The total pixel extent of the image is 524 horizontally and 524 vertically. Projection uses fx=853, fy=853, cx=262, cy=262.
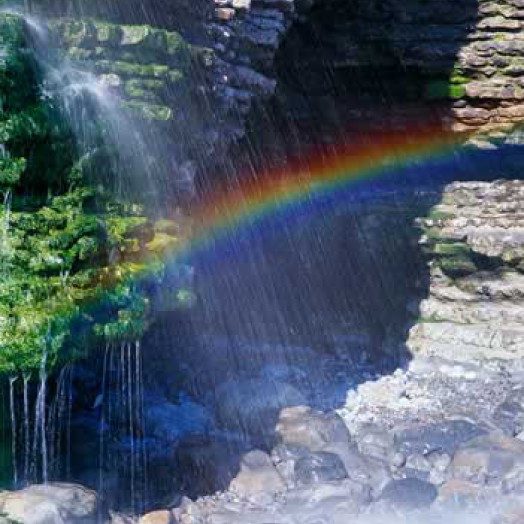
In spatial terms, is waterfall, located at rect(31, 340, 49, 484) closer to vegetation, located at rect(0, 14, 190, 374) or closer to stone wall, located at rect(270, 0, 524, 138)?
vegetation, located at rect(0, 14, 190, 374)

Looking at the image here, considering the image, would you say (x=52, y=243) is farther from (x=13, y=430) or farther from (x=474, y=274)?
(x=474, y=274)

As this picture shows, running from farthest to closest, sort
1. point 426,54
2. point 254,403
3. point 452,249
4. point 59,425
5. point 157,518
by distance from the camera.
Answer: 1. point 426,54
2. point 452,249
3. point 254,403
4. point 59,425
5. point 157,518

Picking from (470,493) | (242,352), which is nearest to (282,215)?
(242,352)

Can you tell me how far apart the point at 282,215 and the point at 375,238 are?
1.36 meters

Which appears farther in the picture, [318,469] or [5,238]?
[318,469]

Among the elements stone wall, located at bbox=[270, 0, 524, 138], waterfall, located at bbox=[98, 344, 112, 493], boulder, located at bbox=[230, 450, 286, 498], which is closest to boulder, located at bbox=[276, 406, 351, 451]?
boulder, located at bbox=[230, 450, 286, 498]

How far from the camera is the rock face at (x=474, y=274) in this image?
1055cm

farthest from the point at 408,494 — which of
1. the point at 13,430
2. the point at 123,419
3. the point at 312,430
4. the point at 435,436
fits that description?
the point at 13,430

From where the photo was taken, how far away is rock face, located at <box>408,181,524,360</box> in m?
10.5

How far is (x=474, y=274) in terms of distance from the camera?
1080cm

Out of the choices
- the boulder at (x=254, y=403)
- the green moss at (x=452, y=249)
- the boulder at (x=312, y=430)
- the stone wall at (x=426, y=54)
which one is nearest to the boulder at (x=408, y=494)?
the boulder at (x=312, y=430)

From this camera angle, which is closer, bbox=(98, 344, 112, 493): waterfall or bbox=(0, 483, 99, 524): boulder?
bbox=(0, 483, 99, 524): boulder

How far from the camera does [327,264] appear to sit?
11930 millimetres

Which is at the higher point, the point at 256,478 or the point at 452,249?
the point at 452,249
